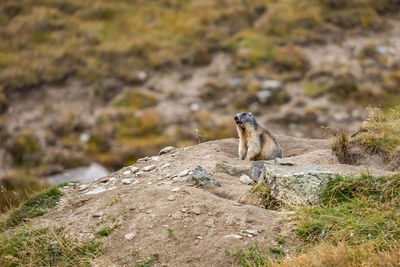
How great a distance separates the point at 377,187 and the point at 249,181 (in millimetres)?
2489

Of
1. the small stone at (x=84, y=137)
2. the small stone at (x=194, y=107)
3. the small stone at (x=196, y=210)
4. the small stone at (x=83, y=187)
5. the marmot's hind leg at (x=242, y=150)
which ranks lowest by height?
the small stone at (x=84, y=137)

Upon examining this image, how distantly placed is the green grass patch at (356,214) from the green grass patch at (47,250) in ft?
10.4

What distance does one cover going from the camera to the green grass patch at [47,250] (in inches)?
245

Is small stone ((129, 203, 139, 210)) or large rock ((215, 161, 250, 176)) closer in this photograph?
small stone ((129, 203, 139, 210))

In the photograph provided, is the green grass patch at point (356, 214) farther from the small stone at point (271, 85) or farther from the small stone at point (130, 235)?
the small stone at point (271, 85)

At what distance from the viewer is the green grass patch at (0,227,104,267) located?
621cm

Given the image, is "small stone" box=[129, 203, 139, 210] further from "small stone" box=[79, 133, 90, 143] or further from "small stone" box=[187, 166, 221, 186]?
"small stone" box=[79, 133, 90, 143]

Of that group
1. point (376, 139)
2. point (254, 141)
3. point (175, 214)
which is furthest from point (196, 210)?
point (376, 139)

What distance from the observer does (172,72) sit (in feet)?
82.2

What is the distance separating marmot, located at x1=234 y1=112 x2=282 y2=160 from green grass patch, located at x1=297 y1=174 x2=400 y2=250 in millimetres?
3888

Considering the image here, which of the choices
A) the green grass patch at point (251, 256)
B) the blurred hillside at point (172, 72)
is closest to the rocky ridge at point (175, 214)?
the green grass patch at point (251, 256)

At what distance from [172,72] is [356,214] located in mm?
19853

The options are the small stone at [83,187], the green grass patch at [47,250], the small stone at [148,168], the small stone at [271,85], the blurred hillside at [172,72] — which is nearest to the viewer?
the green grass patch at [47,250]

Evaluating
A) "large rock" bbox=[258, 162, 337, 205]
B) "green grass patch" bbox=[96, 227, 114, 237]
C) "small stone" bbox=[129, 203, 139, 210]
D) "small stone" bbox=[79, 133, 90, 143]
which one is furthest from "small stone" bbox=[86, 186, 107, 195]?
"small stone" bbox=[79, 133, 90, 143]
